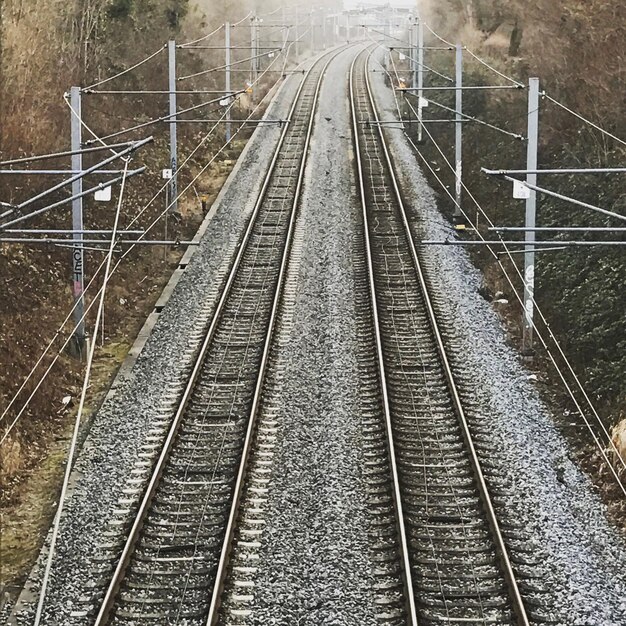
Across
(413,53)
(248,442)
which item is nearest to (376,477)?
(248,442)

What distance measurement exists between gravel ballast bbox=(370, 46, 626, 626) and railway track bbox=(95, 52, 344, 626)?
10.2 ft

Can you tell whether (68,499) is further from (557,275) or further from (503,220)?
(503,220)

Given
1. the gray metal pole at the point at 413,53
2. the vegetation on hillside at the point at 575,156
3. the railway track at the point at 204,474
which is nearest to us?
the railway track at the point at 204,474

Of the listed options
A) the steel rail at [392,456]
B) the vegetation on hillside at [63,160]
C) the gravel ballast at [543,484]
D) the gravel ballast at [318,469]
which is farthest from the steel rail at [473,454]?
the vegetation on hillside at [63,160]

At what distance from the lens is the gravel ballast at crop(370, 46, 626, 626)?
8.88 m

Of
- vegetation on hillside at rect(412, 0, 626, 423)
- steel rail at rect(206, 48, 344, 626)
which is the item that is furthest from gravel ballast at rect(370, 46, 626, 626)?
steel rail at rect(206, 48, 344, 626)

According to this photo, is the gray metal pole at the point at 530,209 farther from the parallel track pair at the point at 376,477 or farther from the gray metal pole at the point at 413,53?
the gray metal pole at the point at 413,53

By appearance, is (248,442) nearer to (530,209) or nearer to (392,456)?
(392,456)

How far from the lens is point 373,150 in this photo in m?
31.2

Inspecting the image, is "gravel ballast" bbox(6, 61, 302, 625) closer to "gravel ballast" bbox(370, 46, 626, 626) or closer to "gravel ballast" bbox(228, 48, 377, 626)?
"gravel ballast" bbox(228, 48, 377, 626)

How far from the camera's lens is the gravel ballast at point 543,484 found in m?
8.88

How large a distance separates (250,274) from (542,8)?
43.7 feet

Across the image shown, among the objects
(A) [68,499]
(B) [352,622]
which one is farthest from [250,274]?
(B) [352,622]

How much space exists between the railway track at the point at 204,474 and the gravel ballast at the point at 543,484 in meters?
3.10
